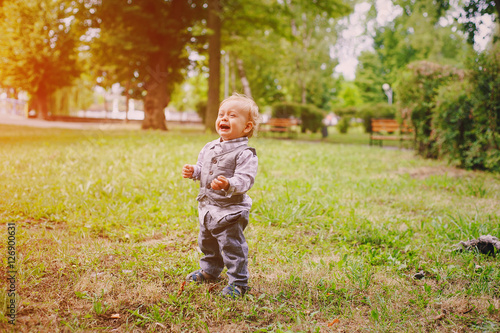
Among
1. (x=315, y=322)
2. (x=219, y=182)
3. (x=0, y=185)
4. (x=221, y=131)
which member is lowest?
(x=315, y=322)

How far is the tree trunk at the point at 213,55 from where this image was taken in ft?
57.0

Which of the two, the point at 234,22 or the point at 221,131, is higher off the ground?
the point at 234,22

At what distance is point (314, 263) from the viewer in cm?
338

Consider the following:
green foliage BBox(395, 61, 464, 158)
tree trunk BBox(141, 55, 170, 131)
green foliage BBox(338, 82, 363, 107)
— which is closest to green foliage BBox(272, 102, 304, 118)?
tree trunk BBox(141, 55, 170, 131)

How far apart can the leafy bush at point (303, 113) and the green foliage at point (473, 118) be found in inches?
556

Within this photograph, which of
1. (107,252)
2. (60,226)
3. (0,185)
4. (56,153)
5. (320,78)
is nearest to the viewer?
(107,252)

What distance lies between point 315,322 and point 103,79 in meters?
30.9

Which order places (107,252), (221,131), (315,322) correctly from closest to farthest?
1. (315,322)
2. (221,131)
3. (107,252)

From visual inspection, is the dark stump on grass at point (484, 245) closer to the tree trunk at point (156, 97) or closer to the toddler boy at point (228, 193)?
the toddler boy at point (228, 193)

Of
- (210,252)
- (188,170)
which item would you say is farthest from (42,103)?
(210,252)

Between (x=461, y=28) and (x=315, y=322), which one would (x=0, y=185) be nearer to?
(x=315, y=322)

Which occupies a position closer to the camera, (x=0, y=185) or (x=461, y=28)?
(x=0, y=185)

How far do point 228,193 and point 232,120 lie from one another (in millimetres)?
524

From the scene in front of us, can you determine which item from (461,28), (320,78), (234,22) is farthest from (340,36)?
(461,28)
